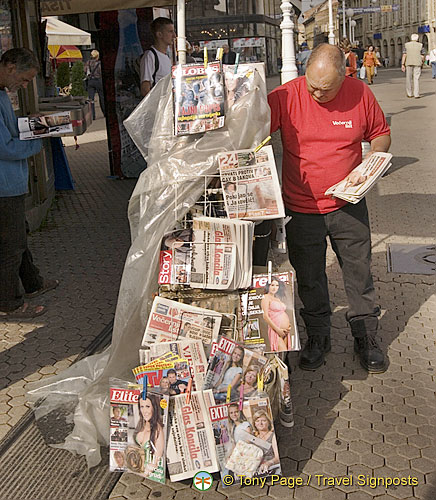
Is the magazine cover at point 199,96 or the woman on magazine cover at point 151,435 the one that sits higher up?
the magazine cover at point 199,96

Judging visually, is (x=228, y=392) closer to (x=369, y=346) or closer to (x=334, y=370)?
(x=334, y=370)

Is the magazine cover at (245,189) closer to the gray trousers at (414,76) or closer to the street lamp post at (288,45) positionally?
the street lamp post at (288,45)

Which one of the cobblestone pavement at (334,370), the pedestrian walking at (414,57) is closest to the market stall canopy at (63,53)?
the pedestrian walking at (414,57)

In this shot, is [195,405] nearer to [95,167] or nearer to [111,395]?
[111,395]

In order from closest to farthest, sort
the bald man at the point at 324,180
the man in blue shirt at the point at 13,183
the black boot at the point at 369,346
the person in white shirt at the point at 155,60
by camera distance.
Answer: the bald man at the point at 324,180 < the black boot at the point at 369,346 < the man in blue shirt at the point at 13,183 < the person in white shirt at the point at 155,60

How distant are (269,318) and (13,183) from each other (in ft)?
7.73

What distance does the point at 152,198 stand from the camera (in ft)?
10.7

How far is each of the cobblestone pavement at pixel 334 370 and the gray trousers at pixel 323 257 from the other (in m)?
0.35

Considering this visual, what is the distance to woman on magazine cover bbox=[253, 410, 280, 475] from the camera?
2990 millimetres

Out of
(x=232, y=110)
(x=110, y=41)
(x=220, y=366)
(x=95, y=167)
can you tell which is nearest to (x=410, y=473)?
(x=220, y=366)

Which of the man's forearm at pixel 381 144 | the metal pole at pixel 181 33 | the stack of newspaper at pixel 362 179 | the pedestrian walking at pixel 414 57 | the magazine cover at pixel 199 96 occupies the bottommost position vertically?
the stack of newspaper at pixel 362 179

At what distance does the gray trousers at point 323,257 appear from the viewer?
3.91m

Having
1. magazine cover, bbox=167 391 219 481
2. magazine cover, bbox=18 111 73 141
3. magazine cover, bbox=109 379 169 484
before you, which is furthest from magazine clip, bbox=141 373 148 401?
magazine cover, bbox=18 111 73 141

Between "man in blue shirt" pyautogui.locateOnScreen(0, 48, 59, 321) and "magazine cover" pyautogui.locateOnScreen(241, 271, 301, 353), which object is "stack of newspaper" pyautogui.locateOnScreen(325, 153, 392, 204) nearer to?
"magazine cover" pyautogui.locateOnScreen(241, 271, 301, 353)
